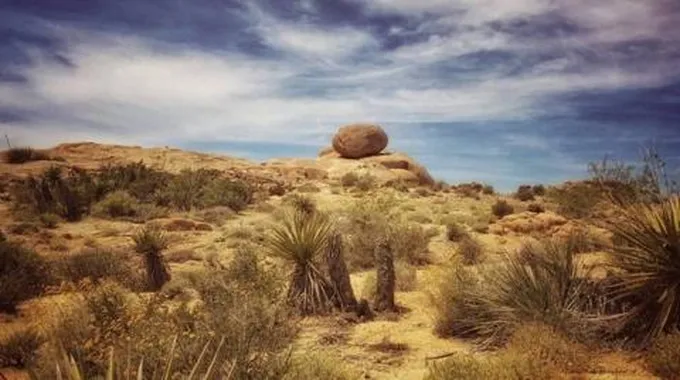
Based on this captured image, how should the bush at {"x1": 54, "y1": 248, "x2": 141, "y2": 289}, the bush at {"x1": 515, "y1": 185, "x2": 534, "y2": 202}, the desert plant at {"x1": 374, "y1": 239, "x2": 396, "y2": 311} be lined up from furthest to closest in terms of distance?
the bush at {"x1": 515, "y1": 185, "x2": 534, "y2": 202} < the bush at {"x1": 54, "y1": 248, "x2": 141, "y2": 289} < the desert plant at {"x1": 374, "y1": 239, "x2": 396, "y2": 311}

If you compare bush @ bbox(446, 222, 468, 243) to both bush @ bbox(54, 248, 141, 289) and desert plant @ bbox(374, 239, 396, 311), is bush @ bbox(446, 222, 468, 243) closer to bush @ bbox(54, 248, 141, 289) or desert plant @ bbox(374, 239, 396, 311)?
desert plant @ bbox(374, 239, 396, 311)

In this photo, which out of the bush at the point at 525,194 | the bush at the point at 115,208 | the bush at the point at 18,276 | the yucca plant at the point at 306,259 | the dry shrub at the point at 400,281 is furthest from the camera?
the bush at the point at 525,194

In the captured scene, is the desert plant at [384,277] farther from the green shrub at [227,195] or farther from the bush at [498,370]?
the green shrub at [227,195]

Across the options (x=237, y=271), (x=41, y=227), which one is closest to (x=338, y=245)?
(x=237, y=271)

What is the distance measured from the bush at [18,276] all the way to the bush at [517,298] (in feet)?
26.1

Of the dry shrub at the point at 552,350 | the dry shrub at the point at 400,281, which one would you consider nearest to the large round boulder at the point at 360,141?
the dry shrub at the point at 400,281

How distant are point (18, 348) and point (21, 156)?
108ft

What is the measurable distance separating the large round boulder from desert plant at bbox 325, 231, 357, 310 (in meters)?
36.6

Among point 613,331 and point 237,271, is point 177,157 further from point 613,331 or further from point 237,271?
point 613,331

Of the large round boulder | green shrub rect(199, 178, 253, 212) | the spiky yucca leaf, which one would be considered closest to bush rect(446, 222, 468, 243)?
the spiky yucca leaf

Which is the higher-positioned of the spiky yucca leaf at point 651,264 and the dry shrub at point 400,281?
the spiky yucca leaf at point 651,264

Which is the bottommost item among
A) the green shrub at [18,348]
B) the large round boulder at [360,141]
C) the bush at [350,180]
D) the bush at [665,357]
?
the green shrub at [18,348]

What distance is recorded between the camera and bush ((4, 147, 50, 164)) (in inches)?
1384

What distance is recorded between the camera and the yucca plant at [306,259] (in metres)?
9.45
